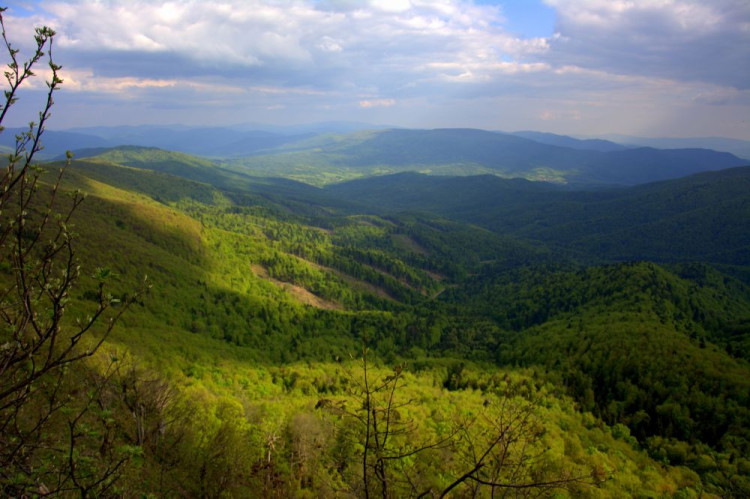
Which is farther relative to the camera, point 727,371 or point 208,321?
point 208,321

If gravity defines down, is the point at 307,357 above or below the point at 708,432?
below

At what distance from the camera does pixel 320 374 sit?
225 feet

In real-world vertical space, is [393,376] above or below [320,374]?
above

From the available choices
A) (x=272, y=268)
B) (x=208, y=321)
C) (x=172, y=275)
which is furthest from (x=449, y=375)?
(x=272, y=268)

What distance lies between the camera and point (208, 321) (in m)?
94.8

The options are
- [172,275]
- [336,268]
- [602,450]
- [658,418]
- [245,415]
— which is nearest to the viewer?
[245,415]

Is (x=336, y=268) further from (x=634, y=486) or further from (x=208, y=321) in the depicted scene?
(x=634, y=486)

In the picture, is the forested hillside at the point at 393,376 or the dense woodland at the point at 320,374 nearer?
the dense woodland at the point at 320,374

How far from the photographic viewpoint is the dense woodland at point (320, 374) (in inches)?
237

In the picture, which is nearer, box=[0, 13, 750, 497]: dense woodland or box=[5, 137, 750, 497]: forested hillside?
box=[0, 13, 750, 497]: dense woodland

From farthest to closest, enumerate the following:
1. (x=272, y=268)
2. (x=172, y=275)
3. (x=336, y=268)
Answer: (x=336, y=268) < (x=272, y=268) < (x=172, y=275)

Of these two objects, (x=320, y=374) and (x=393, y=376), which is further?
(x=320, y=374)

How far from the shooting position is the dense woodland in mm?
6008

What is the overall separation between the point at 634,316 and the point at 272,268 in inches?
4953
